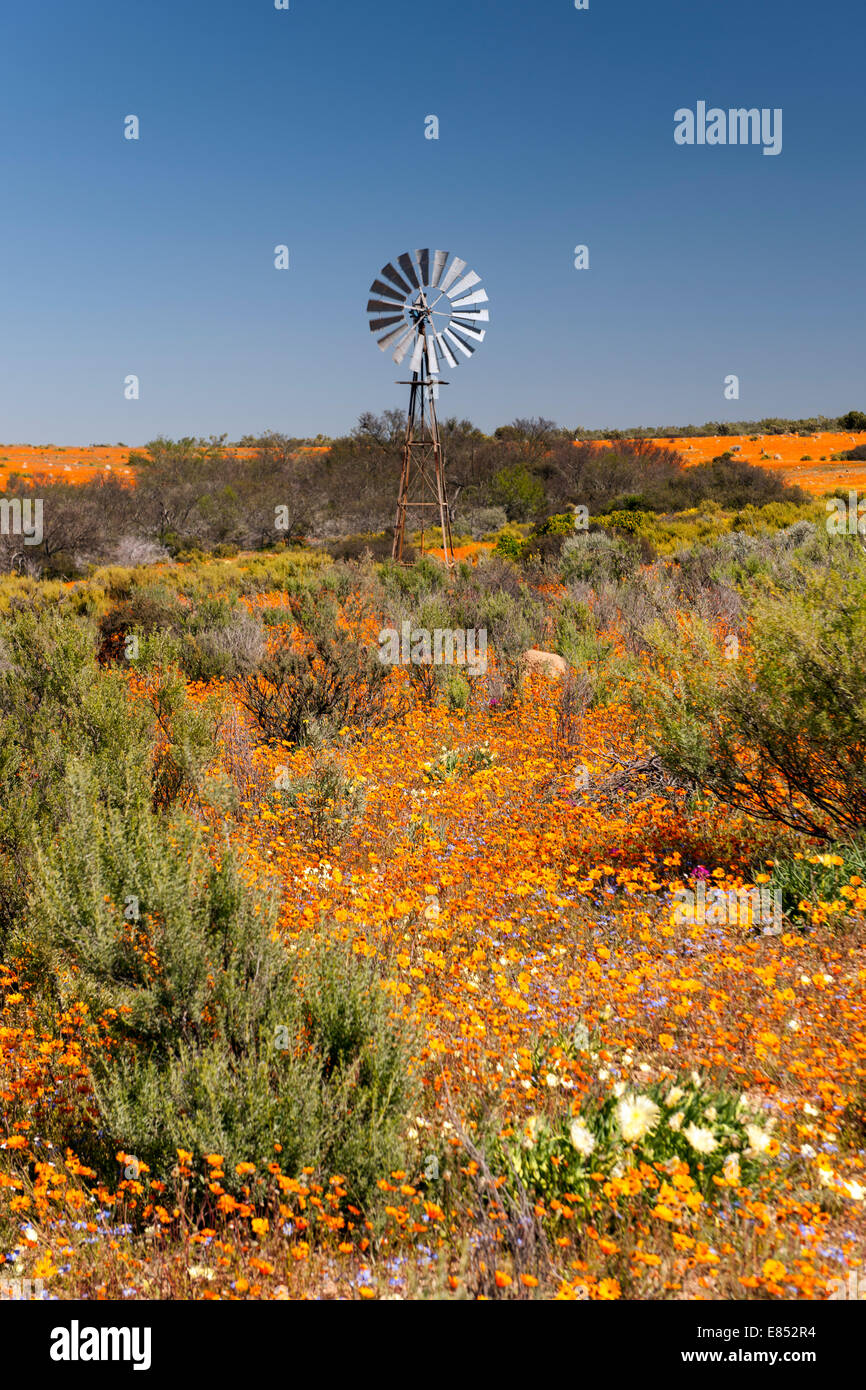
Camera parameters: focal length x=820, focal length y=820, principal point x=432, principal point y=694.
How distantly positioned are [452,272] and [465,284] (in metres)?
0.39

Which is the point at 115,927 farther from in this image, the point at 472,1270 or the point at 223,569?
the point at 223,569

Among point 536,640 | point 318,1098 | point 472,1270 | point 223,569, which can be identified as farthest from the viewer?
point 223,569

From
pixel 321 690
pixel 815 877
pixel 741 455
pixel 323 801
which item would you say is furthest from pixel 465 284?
pixel 741 455

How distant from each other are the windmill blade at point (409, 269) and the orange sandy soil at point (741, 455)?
26.2ft

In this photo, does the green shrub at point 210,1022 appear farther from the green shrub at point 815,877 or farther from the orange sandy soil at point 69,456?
the orange sandy soil at point 69,456

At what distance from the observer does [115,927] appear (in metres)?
2.83

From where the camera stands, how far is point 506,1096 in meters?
2.79

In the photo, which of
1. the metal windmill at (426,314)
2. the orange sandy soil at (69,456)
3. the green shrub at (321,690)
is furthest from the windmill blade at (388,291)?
the orange sandy soil at (69,456)

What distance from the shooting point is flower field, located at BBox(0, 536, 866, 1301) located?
7.03ft

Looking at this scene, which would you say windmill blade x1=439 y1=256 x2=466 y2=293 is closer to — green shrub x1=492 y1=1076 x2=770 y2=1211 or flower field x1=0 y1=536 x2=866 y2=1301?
flower field x1=0 y1=536 x2=866 y2=1301

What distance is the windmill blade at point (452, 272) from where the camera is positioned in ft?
58.2

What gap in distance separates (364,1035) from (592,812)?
3594mm

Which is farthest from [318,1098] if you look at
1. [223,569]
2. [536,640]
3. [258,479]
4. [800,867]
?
[258,479]

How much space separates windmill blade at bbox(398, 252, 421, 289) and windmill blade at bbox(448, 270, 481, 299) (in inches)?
29.7
